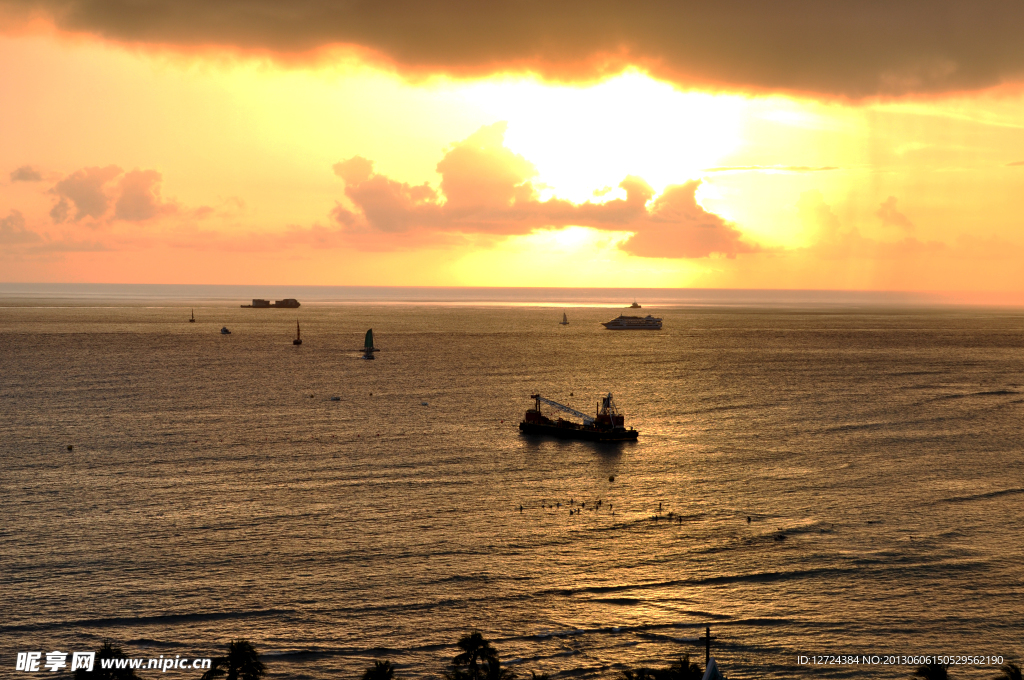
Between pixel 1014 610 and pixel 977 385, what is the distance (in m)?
134

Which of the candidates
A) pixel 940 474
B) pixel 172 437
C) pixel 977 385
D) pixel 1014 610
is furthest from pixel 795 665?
pixel 977 385

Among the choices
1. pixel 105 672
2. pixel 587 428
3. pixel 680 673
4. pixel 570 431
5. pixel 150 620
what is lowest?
pixel 150 620

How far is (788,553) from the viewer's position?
228 feet

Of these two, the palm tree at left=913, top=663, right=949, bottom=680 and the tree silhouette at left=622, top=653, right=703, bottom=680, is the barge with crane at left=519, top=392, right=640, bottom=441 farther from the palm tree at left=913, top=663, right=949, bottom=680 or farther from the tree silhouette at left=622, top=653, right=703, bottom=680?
the palm tree at left=913, top=663, right=949, bottom=680

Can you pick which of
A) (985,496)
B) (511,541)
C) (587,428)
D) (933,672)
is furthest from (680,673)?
(587,428)

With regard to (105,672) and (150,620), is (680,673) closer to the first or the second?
(105,672)

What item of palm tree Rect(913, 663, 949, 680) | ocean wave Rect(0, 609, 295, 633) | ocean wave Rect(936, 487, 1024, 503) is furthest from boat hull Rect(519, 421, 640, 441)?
palm tree Rect(913, 663, 949, 680)

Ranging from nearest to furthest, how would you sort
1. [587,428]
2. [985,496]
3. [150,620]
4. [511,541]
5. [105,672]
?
[105,672] < [150,620] < [511,541] < [985,496] < [587,428]

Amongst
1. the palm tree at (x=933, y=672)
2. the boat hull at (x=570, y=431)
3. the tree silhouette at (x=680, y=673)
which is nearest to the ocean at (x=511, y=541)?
the boat hull at (x=570, y=431)

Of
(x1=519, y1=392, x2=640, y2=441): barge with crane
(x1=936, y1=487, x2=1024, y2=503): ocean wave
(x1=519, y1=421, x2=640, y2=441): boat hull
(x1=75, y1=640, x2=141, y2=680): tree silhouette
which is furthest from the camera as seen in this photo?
(x1=519, y1=421, x2=640, y2=441): boat hull

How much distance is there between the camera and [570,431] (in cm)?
12319

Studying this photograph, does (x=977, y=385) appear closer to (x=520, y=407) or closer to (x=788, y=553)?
(x=520, y=407)

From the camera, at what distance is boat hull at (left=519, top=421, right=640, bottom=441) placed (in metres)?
119

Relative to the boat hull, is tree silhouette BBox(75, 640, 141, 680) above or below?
below
